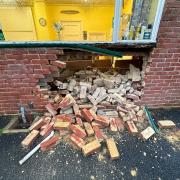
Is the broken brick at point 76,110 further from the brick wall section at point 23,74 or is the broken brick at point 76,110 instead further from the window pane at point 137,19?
the window pane at point 137,19

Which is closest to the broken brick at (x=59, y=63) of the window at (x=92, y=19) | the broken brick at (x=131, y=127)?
the window at (x=92, y=19)

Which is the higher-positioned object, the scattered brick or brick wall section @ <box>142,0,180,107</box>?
brick wall section @ <box>142,0,180,107</box>

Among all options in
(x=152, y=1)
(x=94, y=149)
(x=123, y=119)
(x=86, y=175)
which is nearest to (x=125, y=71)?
(x=123, y=119)

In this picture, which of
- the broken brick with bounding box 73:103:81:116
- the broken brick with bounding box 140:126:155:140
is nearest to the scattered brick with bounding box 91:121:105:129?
the broken brick with bounding box 73:103:81:116

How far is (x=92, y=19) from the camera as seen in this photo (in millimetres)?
3307

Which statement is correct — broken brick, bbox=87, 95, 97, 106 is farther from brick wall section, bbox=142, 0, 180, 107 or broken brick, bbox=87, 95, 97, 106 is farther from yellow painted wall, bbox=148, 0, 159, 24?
yellow painted wall, bbox=148, 0, 159, 24

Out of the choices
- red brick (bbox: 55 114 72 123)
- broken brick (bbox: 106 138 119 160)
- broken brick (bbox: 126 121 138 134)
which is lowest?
broken brick (bbox: 106 138 119 160)

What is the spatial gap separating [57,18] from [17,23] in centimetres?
89

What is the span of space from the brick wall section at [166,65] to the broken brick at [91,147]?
1.21 meters

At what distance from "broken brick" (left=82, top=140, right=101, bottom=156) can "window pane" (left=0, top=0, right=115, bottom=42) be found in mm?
1453

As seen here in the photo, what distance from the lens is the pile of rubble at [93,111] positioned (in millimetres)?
2080

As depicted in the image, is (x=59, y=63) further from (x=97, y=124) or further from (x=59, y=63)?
(x=97, y=124)

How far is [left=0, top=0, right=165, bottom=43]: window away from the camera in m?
2.08

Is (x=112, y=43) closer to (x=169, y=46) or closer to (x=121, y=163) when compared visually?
(x=169, y=46)
